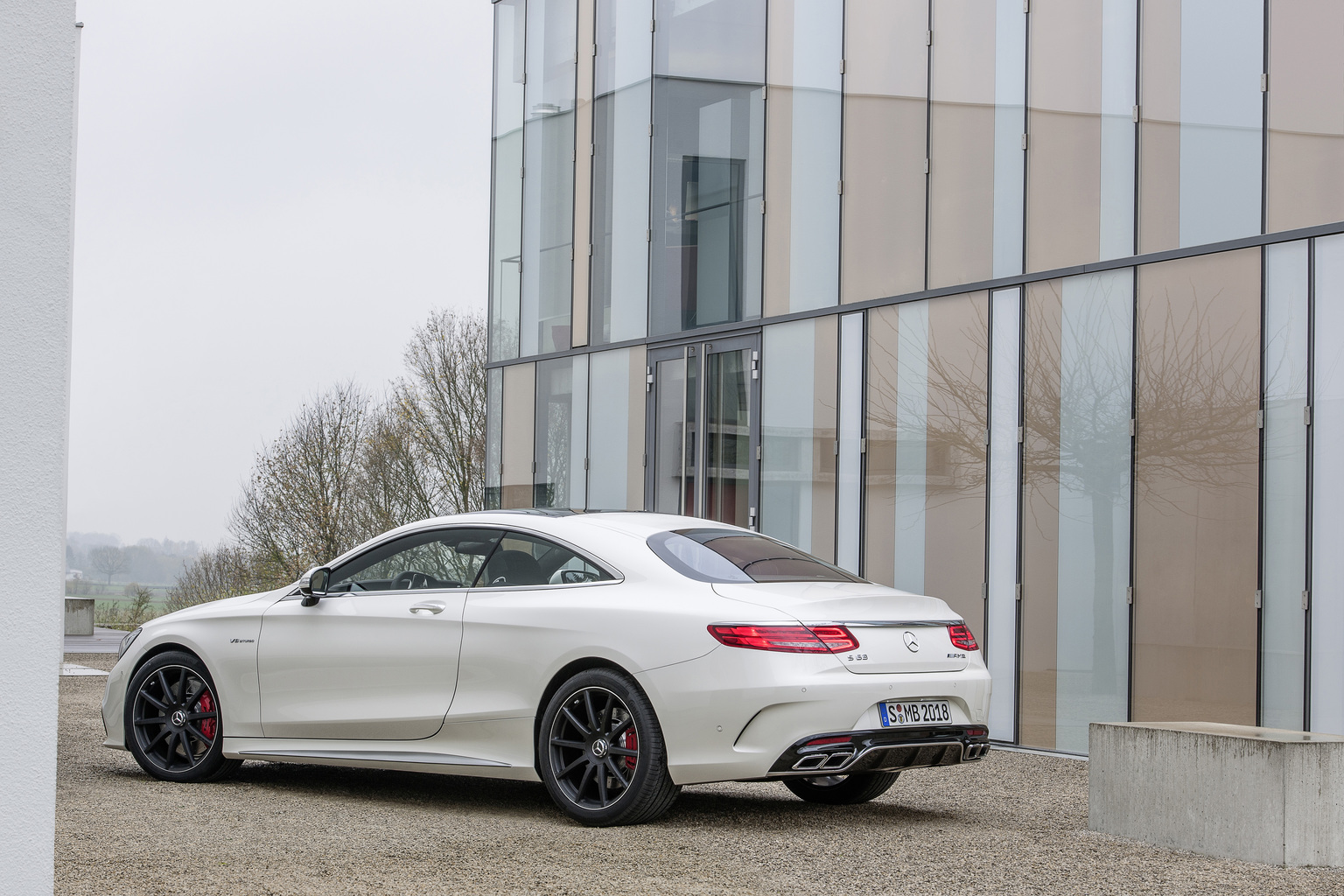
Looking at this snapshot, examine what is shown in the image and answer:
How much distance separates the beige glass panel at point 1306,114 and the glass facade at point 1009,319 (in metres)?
0.02

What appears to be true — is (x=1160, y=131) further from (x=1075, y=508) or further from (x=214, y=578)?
(x=214, y=578)

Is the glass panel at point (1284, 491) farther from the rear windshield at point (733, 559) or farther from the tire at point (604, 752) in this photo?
the tire at point (604, 752)

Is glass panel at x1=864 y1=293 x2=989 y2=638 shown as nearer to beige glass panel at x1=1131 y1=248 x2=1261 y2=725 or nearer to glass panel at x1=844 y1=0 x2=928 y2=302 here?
glass panel at x1=844 y1=0 x2=928 y2=302

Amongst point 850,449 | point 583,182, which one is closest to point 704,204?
point 583,182

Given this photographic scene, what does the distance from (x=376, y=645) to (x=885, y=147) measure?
7.47m

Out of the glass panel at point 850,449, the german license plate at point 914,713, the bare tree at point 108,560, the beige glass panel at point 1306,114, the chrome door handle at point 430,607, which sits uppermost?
the beige glass panel at point 1306,114

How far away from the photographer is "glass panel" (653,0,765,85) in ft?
48.7

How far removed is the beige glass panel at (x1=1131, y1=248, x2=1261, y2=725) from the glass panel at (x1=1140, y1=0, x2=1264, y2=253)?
0.96ft

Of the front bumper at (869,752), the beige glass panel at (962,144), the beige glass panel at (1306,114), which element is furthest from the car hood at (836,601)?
the beige glass panel at (962,144)

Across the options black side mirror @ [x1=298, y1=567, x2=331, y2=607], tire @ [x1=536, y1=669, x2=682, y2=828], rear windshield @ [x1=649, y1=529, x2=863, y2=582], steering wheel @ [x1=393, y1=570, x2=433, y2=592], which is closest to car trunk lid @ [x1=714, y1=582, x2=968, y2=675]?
rear windshield @ [x1=649, y1=529, x2=863, y2=582]

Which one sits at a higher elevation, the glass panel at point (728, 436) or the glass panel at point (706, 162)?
the glass panel at point (706, 162)

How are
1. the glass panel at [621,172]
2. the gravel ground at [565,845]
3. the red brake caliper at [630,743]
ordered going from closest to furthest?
the gravel ground at [565,845], the red brake caliper at [630,743], the glass panel at [621,172]

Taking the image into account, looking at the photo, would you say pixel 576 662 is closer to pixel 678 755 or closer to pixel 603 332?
pixel 678 755

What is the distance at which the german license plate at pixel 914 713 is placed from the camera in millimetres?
6438
